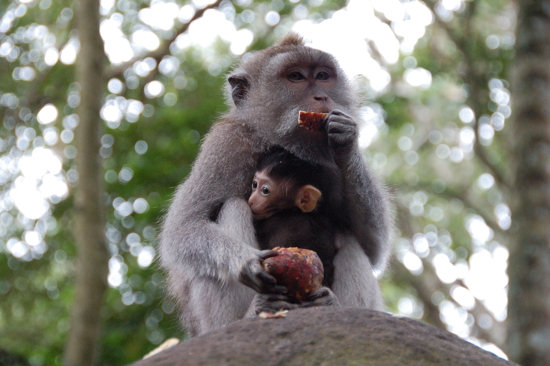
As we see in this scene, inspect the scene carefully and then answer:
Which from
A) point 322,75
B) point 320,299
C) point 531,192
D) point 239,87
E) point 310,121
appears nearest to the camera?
point 320,299

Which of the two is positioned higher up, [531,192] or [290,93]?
[290,93]

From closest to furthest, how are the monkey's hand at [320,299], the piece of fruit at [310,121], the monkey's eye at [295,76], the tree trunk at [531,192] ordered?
the monkey's hand at [320,299] < the piece of fruit at [310,121] < the monkey's eye at [295,76] < the tree trunk at [531,192]

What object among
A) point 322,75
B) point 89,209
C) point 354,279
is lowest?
point 89,209

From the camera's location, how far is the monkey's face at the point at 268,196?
15.9 feet

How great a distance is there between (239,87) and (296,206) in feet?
4.86

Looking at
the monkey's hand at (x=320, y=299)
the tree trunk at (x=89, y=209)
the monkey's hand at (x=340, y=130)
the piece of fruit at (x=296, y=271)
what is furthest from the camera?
the tree trunk at (x=89, y=209)

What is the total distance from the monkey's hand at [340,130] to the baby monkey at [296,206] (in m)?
0.43

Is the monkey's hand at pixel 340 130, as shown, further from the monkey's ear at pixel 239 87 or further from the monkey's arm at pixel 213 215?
the monkey's ear at pixel 239 87

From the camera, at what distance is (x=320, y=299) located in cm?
417

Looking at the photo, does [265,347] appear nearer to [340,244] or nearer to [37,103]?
[340,244]

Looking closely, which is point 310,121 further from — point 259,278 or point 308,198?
point 259,278

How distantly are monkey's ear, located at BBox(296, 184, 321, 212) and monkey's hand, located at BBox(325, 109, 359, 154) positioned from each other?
39cm

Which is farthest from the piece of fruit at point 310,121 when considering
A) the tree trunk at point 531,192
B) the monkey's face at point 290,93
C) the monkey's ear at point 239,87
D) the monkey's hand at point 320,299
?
the tree trunk at point 531,192

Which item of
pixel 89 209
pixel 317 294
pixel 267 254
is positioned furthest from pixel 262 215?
pixel 89 209
